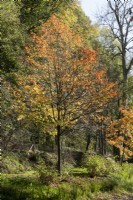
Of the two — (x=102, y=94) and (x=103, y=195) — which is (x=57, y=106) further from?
(x=103, y=195)

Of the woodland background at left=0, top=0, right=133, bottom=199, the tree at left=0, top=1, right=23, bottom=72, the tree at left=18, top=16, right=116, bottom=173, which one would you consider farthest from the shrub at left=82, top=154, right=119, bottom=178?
the tree at left=0, top=1, right=23, bottom=72

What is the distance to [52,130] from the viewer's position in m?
11.3

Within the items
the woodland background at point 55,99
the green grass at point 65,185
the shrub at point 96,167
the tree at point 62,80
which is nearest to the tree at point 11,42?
the woodland background at point 55,99

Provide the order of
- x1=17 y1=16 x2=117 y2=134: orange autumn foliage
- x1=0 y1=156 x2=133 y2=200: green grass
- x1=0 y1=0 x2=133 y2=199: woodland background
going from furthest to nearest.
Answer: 1. x1=17 y1=16 x2=117 y2=134: orange autumn foliage
2. x1=0 y1=0 x2=133 y2=199: woodland background
3. x1=0 y1=156 x2=133 y2=200: green grass

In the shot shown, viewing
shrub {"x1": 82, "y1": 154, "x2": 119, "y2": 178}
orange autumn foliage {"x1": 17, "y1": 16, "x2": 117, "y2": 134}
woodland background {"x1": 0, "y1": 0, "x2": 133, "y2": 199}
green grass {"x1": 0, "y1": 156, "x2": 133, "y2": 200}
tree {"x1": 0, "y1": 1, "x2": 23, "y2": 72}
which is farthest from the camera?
tree {"x1": 0, "y1": 1, "x2": 23, "y2": 72}

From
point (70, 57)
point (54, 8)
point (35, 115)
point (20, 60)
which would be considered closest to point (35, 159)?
point (20, 60)

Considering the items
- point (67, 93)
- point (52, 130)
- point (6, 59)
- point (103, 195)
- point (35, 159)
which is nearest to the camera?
point (103, 195)

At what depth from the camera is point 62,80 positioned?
33.5 feet

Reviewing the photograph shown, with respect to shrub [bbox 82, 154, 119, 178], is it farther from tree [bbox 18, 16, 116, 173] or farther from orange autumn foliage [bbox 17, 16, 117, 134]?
orange autumn foliage [bbox 17, 16, 117, 134]

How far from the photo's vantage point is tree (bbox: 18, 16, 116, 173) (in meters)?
10.3

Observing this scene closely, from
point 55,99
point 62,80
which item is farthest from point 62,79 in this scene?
point 55,99

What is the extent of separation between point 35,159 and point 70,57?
8.91 metres

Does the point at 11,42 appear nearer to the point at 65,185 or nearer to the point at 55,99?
the point at 55,99

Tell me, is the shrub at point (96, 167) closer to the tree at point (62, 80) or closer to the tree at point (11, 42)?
the tree at point (62, 80)
